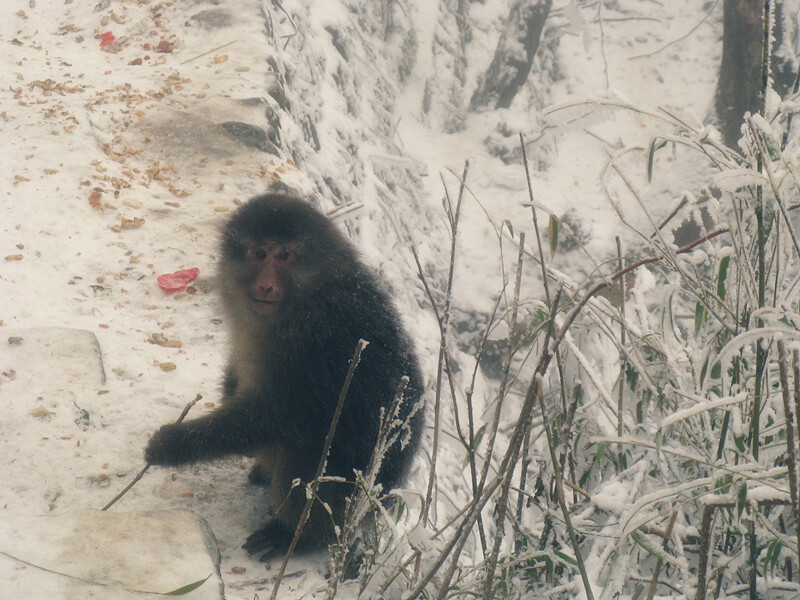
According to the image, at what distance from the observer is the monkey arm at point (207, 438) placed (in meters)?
2.51

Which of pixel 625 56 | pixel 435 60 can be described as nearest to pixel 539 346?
pixel 435 60

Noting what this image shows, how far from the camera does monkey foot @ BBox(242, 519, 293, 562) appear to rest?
8.32ft

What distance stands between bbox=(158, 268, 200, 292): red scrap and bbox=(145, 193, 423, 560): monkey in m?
1.26

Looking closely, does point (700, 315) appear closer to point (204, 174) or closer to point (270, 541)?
point (270, 541)

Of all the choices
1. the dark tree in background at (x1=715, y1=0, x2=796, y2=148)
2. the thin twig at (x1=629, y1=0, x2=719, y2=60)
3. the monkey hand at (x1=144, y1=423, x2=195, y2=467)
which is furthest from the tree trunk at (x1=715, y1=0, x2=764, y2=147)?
the monkey hand at (x1=144, y1=423, x2=195, y2=467)

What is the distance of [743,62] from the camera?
7.66m

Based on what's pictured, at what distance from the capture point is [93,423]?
287 centimetres

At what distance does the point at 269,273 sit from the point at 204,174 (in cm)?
237

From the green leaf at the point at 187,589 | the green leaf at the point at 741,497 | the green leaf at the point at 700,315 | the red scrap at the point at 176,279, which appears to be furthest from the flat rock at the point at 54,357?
the green leaf at the point at 741,497

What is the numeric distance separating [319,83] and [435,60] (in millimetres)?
2537

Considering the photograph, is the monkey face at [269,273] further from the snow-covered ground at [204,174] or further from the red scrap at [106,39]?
the red scrap at [106,39]

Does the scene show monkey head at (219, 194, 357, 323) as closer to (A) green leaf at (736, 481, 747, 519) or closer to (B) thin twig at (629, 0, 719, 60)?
(A) green leaf at (736, 481, 747, 519)

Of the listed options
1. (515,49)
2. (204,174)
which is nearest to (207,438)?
(204,174)

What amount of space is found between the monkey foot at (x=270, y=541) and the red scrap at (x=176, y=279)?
169 centimetres
